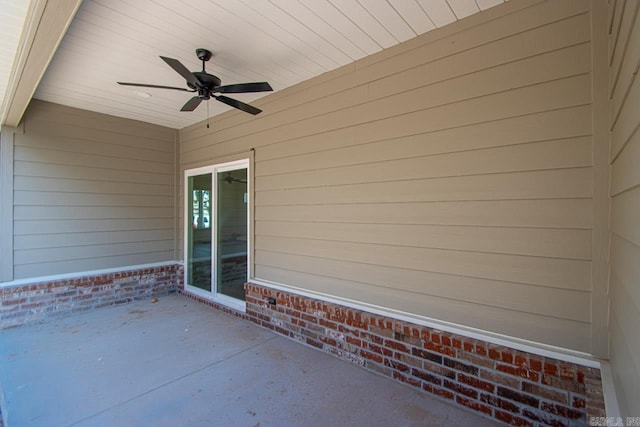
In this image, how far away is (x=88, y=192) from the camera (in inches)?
181

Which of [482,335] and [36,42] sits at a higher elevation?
[36,42]

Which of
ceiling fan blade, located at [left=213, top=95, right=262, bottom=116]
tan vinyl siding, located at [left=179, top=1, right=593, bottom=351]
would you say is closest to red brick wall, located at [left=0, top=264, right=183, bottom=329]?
tan vinyl siding, located at [left=179, top=1, right=593, bottom=351]

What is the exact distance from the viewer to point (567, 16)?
195cm

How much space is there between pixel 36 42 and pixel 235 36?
57.9 inches

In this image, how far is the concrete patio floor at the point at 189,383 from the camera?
2256 millimetres

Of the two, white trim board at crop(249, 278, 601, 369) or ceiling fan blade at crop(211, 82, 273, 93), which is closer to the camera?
white trim board at crop(249, 278, 601, 369)

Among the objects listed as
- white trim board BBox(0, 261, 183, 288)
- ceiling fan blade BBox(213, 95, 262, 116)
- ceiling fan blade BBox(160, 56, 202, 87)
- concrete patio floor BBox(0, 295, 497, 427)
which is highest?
ceiling fan blade BBox(160, 56, 202, 87)

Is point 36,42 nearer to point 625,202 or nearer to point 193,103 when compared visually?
point 193,103

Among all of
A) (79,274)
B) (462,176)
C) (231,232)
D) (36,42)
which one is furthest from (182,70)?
(79,274)

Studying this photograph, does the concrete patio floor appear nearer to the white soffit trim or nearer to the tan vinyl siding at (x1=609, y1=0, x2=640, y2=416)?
the tan vinyl siding at (x1=609, y1=0, x2=640, y2=416)

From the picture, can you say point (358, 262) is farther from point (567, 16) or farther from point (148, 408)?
point (567, 16)

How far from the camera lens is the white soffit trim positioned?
186 centimetres

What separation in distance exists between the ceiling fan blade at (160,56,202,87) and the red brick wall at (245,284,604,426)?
255cm

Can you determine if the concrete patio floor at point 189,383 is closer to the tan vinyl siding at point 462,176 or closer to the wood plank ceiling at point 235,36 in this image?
the tan vinyl siding at point 462,176
